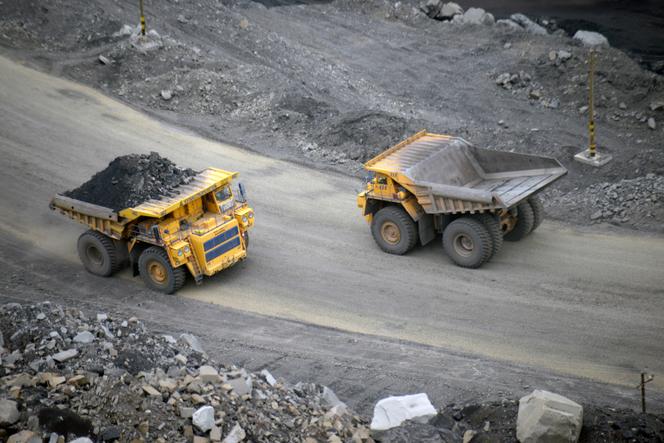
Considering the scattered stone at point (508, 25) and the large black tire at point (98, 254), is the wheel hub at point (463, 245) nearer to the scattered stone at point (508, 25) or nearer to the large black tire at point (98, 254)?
the large black tire at point (98, 254)

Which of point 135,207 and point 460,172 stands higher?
point 460,172

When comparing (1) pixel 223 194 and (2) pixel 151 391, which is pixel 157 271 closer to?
(1) pixel 223 194

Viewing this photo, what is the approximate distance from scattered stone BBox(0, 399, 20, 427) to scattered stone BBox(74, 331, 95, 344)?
2031 mm

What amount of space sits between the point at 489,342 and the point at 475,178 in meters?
4.38

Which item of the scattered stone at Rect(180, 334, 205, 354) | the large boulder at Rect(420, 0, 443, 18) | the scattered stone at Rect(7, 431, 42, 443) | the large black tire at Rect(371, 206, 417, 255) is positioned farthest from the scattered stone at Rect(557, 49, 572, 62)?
the scattered stone at Rect(7, 431, 42, 443)

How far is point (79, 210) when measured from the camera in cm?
1539

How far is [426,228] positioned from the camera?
15797 mm

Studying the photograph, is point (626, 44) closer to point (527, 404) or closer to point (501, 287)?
point (501, 287)

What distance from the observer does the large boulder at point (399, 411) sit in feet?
35.2

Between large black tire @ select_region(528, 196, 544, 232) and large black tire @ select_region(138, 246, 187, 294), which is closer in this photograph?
large black tire @ select_region(138, 246, 187, 294)

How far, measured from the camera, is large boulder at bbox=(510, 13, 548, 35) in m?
29.2

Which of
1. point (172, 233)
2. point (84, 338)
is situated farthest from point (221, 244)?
point (84, 338)

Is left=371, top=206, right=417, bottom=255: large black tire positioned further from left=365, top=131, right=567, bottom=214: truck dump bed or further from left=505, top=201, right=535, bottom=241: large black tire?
left=505, top=201, right=535, bottom=241: large black tire

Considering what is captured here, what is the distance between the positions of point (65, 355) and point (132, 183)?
14.8ft
